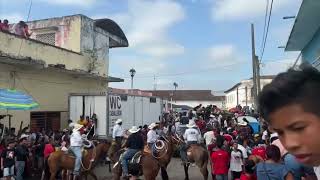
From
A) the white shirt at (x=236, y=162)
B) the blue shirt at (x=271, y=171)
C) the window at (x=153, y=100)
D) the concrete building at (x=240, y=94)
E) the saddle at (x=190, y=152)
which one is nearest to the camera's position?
the blue shirt at (x=271, y=171)

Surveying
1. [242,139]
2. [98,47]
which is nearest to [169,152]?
[242,139]

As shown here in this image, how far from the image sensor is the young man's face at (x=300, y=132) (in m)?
1.68

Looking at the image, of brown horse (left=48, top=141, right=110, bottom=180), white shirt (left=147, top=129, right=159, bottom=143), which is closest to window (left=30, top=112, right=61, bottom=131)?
brown horse (left=48, top=141, right=110, bottom=180)

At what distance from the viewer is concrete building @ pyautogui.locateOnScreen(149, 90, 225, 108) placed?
3925 inches

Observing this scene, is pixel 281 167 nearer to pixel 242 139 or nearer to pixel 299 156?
pixel 299 156

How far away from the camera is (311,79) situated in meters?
1.74

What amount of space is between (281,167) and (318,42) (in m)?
7.87

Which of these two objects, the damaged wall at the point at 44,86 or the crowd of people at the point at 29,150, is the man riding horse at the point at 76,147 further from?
the damaged wall at the point at 44,86

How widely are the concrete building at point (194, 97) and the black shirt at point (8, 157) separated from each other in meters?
84.1

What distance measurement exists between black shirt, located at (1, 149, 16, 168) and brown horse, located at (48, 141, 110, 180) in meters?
1.59

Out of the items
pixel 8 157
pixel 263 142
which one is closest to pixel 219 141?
pixel 263 142

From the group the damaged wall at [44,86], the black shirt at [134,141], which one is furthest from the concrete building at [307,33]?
the damaged wall at [44,86]

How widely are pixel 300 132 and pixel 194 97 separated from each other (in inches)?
4011

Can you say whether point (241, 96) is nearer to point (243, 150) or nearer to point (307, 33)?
point (307, 33)
